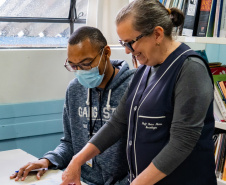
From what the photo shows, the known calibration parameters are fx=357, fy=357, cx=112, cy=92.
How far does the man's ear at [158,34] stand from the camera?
127cm

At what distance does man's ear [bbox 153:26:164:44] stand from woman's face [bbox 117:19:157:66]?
15 mm

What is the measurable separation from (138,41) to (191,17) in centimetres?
78

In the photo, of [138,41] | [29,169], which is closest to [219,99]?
[138,41]

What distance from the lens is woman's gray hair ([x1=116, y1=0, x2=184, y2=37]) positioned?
127 cm

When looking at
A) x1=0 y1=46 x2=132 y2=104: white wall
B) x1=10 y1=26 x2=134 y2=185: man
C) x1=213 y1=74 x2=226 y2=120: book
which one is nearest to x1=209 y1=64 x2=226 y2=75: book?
x1=213 y1=74 x2=226 y2=120: book

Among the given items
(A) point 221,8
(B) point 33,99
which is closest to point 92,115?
(A) point 221,8

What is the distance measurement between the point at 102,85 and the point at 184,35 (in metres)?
0.56

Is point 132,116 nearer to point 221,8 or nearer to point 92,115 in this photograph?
point 92,115

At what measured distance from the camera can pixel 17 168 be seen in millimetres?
1807

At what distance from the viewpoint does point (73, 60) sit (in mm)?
1714

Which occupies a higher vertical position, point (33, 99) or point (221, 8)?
point (221, 8)

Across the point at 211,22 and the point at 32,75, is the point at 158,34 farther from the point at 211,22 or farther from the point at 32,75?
the point at 32,75

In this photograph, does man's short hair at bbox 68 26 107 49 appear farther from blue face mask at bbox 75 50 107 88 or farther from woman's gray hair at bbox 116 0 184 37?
woman's gray hair at bbox 116 0 184 37

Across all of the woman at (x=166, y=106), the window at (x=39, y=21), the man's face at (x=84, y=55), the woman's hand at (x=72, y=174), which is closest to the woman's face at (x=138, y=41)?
the woman at (x=166, y=106)
